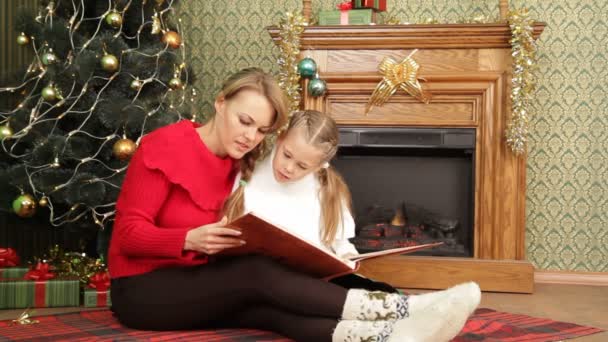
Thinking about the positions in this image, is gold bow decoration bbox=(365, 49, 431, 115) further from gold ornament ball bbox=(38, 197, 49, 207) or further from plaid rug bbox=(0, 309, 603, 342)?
gold ornament ball bbox=(38, 197, 49, 207)

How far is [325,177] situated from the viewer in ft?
7.54

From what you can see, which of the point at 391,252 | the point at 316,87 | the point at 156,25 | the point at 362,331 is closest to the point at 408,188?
the point at 316,87

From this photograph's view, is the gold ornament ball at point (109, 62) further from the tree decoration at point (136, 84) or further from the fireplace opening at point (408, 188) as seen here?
the fireplace opening at point (408, 188)

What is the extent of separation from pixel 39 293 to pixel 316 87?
1.60 meters

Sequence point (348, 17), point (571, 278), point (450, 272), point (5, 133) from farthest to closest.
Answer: point (571, 278) < point (348, 17) < point (450, 272) < point (5, 133)

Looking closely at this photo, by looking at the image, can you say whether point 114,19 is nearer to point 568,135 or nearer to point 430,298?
point 430,298

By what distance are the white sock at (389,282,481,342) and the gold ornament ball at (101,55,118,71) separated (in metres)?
1.73

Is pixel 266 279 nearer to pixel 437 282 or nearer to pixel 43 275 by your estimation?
pixel 43 275

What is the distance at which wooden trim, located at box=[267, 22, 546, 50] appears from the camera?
354 centimetres

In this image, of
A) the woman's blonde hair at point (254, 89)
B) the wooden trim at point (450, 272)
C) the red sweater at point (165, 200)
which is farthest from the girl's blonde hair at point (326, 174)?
the wooden trim at point (450, 272)

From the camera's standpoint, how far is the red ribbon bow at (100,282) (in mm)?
2854

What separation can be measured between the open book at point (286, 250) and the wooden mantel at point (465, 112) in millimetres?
1652

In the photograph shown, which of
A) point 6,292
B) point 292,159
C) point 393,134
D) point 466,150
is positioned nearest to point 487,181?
point 466,150

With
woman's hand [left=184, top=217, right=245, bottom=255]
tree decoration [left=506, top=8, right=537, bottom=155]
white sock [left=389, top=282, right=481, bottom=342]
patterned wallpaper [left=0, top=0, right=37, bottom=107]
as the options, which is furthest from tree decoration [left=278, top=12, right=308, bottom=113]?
white sock [left=389, top=282, right=481, bottom=342]
